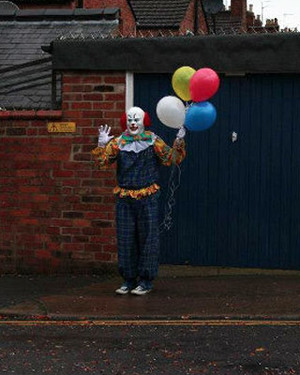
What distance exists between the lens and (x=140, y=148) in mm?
7430

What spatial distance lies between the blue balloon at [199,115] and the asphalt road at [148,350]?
1846 mm

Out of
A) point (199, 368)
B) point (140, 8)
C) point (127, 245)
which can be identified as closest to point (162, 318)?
point (127, 245)

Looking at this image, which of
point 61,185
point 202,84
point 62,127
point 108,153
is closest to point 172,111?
point 202,84

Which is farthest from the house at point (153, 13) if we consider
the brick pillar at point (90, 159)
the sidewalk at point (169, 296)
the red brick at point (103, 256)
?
the sidewalk at point (169, 296)

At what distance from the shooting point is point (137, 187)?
746 cm

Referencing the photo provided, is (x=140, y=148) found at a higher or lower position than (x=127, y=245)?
higher

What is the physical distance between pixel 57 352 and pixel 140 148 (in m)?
2.38

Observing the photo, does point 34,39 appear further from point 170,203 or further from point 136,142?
point 136,142

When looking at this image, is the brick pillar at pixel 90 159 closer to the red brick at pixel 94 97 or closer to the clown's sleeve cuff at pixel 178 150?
the red brick at pixel 94 97

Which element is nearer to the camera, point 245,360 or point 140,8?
point 245,360

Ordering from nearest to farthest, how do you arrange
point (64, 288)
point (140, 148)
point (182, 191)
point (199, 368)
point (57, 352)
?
1. point (199, 368)
2. point (57, 352)
3. point (140, 148)
4. point (64, 288)
5. point (182, 191)

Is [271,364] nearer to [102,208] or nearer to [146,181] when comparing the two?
[146,181]

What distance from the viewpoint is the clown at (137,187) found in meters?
7.45

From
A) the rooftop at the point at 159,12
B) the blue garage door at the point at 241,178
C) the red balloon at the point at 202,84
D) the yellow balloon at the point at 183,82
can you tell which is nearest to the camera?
the red balloon at the point at 202,84
